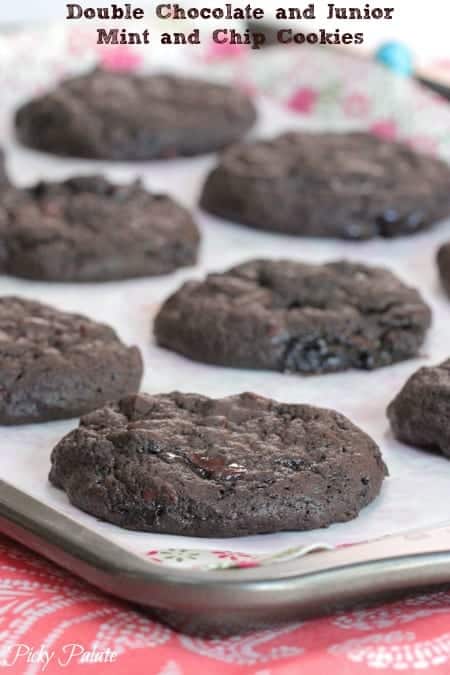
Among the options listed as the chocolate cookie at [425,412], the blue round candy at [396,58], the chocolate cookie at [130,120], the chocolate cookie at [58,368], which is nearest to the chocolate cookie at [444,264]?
the chocolate cookie at [425,412]

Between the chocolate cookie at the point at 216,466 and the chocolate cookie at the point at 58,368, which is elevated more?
the chocolate cookie at the point at 216,466

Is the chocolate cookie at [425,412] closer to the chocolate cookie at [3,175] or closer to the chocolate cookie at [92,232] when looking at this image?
the chocolate cookie at [92,232]

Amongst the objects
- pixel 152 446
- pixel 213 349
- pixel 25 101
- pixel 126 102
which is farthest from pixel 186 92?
pixel 152 446

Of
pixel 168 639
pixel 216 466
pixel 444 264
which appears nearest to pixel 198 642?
pixel 168 639

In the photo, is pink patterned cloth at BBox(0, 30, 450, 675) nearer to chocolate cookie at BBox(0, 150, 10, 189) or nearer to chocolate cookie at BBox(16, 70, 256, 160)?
chocolate cookie at BBox(0, 150, 10, 189)

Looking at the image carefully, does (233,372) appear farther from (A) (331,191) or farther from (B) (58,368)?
(A) (331,191)

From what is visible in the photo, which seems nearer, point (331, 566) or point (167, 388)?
point (331, 566)

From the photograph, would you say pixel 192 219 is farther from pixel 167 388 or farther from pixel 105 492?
pixel 105 492
